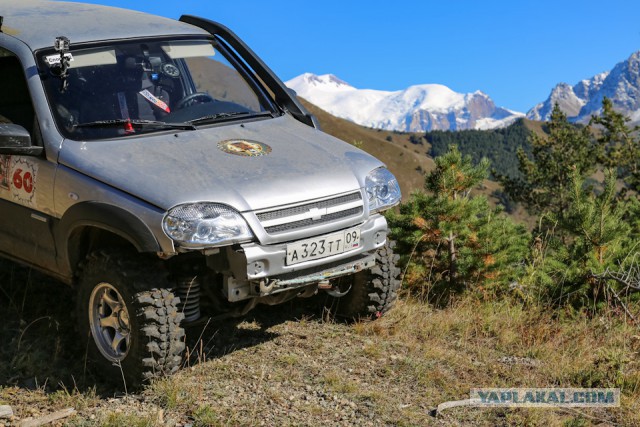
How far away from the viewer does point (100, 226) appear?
15.4ft

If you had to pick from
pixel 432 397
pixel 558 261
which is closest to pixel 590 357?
pixel 432 397

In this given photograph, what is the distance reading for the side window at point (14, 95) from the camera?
5.55 metres

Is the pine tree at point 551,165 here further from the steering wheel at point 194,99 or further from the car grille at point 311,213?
the car grille at point 311,213

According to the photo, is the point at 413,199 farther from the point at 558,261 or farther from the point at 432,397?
the point at 432,397

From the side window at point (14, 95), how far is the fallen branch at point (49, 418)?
2.06 meters

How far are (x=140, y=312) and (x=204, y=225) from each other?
70 cm

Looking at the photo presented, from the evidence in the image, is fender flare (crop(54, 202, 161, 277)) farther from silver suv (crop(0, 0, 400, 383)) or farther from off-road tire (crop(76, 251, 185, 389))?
off-road tire (crop(76, 251, 185, 389))

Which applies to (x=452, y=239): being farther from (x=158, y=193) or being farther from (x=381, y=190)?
(x=158, y=193)

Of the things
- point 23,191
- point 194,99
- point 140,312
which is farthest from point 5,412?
point 194,99

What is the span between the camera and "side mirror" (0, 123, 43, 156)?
5.06 metres

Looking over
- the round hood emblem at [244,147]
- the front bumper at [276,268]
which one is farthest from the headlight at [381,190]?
the round hood emblem at [244,147]

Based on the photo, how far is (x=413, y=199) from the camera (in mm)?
7895

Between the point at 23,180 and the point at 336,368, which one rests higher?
the point at 23,180

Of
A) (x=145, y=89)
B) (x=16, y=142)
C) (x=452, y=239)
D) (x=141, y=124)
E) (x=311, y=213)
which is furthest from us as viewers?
(x=452, y=239)
